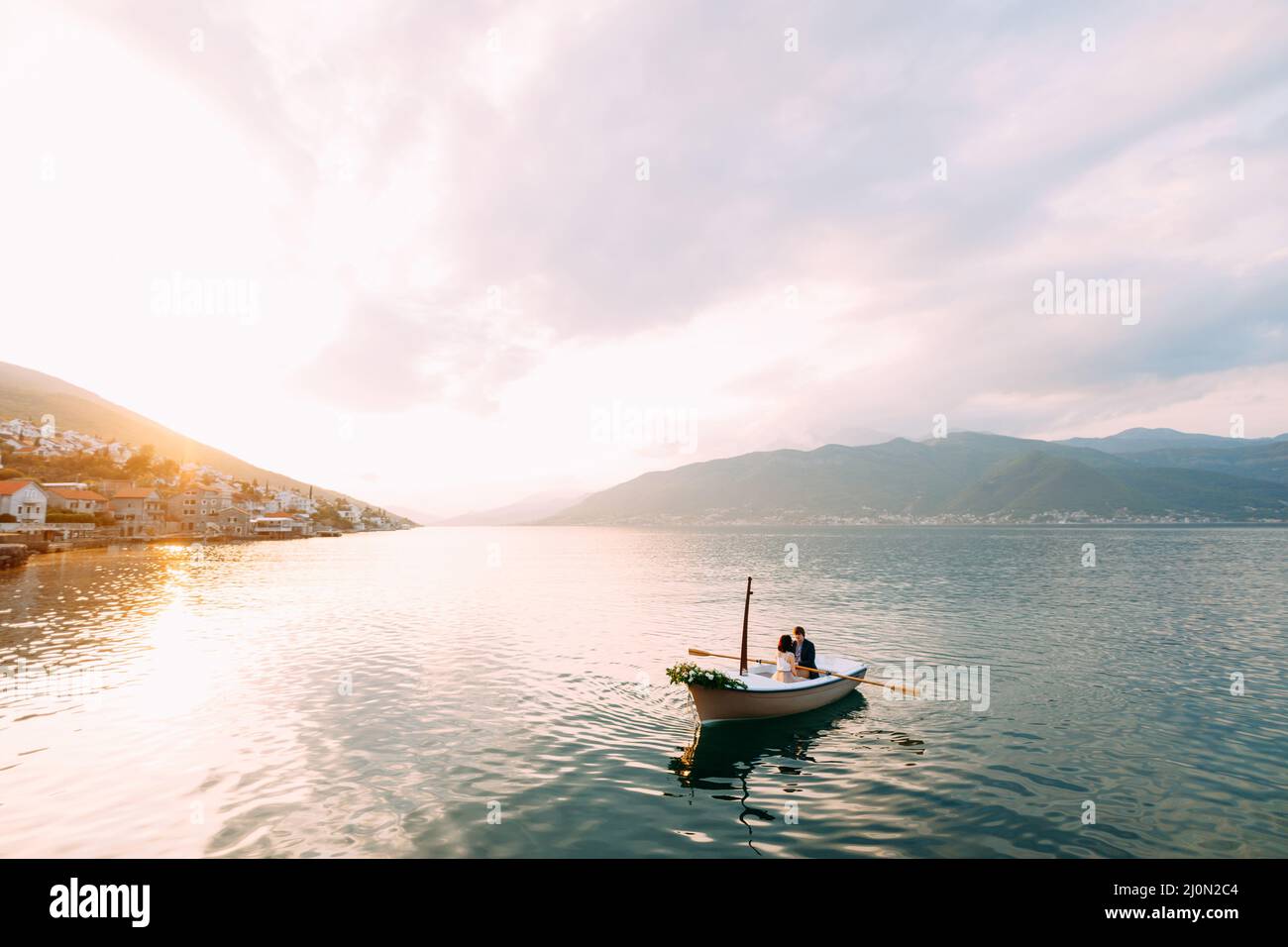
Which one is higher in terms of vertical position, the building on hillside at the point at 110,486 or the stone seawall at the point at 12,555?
the building on hillside at the point at 110,486

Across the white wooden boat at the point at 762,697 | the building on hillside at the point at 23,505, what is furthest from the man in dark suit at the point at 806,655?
the building on hillside at the point at 23,505

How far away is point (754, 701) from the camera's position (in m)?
23.4

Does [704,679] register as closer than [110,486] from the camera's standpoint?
Yes

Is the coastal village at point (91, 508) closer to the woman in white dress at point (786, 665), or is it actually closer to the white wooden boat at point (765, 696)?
the white wooden boat at point (765, 696)

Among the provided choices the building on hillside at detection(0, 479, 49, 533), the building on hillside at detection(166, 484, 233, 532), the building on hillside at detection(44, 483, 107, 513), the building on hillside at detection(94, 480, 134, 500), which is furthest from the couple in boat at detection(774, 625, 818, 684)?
the building on hillside at detection(166, 484, 233, 532)

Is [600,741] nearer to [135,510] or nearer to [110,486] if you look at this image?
[135,510]

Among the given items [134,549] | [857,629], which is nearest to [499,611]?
[857,629]

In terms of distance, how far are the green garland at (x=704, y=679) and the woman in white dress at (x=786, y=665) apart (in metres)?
3.44

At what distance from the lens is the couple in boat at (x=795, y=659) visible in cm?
2555

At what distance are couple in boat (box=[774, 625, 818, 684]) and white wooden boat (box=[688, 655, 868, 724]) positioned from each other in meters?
0.56

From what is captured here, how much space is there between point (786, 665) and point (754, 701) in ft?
9.40

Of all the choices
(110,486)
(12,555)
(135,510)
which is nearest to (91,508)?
(135,510)
